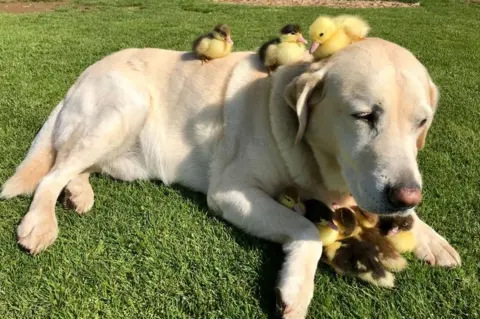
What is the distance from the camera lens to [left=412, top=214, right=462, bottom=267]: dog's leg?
7.54 feet

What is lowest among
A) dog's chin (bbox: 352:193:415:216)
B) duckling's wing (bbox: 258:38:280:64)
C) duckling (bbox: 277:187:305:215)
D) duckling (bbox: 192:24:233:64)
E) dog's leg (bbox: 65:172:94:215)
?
dog's leg (bbox: 65:172:94:215)

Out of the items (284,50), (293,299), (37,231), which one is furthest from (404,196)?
(37,231)

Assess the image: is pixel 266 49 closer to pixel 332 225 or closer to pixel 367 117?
pixel 367 117

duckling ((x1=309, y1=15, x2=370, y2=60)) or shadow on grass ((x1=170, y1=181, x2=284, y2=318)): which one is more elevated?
duckling ((x1=309, y1=15, x2=370, y2=60))

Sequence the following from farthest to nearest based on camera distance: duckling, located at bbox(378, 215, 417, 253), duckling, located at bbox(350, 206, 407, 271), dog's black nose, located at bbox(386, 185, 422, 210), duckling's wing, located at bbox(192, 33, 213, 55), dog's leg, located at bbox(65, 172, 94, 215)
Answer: duckling's wing, located at bbox(192, 33, 213, 55) → dog's leg, located at bbox(65, 172, 94, 215) → duckling, located at bbox(378, 215, 417, 253) → duckling, located at bbox(350, 206, 407, 271) → dog's black nose, located at bbox(386, 185, 422, 210)

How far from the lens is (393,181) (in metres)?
1.99

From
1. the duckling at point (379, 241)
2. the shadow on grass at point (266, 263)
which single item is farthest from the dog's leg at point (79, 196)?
the duckling at point (379, 241)

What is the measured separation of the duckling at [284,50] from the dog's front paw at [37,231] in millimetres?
1665

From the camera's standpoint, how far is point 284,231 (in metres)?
2.38

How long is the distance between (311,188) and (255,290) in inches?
31.1

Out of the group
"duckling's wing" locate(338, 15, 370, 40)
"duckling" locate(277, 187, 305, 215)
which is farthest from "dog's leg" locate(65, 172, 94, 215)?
"duckling's wing" locate(338, 15, 370, 40)

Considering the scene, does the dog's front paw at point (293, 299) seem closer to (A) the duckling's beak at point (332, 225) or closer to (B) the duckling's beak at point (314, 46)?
(A) the duckling's beak at point (332, 225)

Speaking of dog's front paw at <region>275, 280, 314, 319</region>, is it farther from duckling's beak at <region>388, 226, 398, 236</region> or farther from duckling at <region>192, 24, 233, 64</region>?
duckling at <region>192, 24, 233, 64</region>

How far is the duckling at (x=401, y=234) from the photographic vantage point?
237 centimetres
